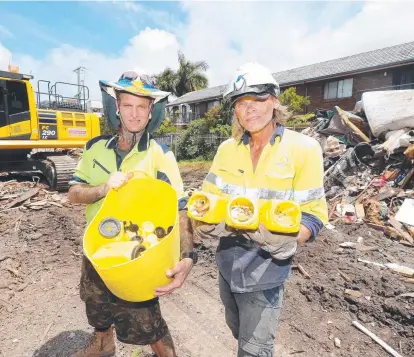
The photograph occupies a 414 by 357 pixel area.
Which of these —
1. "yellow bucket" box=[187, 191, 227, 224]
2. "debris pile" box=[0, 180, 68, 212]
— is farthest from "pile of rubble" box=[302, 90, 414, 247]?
"debris pile" box=[0, 180, 68, 212]

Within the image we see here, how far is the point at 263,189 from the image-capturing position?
6.57 ft

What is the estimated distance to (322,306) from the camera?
3969mm

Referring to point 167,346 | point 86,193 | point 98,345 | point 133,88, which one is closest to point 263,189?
point 133,88

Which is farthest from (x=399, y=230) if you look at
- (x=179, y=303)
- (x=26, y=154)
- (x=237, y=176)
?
(x=26, y=154)

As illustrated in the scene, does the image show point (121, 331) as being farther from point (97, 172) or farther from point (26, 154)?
point (26, 154)

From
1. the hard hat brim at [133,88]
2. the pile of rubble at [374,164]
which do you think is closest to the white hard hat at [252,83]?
the hard hat brim at [133,88]

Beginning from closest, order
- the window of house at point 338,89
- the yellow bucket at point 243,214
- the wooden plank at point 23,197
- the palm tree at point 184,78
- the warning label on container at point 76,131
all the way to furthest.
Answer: the yellow bucket at point 243,214 < the wooden plank at point 23,197 < the warning label on container at point 76,131 < the window of house at point 338,89 < the palm tree at point 184,78

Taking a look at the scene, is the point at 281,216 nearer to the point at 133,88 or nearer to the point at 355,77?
the point at 133,88

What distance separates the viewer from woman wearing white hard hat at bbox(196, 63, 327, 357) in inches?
76.3

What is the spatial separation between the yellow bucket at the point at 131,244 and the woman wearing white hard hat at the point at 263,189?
10.7 inches

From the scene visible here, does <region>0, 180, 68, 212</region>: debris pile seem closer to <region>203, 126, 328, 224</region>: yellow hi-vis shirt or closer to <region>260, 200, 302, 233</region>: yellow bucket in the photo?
<region>203, 126, 328, 224</region>: yellow hi-vis shirt

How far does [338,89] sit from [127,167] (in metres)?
22.8

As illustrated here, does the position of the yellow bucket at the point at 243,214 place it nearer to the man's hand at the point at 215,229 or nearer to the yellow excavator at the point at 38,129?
the man's hand at the point at 215,229

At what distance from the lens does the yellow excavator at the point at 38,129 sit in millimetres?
9109
